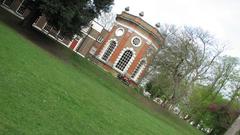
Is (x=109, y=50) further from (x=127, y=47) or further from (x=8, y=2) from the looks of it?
(x=8, y=2)

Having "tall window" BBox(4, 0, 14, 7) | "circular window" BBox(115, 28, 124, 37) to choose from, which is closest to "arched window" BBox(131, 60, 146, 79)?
"circular window" BBox(115, 28, 124, 37)

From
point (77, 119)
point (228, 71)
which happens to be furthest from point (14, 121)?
point (228, 71)

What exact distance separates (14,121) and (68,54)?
936 inches

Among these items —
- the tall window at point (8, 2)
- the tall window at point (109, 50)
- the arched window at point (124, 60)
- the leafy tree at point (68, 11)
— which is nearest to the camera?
the leafy tree at point (68, 11)

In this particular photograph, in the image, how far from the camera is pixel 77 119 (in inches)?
414

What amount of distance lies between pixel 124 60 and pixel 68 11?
25149mm

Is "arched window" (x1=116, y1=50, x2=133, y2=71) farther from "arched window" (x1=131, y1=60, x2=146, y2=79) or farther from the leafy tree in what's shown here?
the leafy tree

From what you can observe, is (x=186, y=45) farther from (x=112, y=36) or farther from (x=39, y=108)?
(x=39, y=108)

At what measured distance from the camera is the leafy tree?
27.0m

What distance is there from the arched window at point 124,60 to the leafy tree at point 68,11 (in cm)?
2100

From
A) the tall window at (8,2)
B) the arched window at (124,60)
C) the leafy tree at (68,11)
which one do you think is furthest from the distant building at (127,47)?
the leafy tree at (68,11)

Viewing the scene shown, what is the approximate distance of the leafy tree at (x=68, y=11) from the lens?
1064 inches

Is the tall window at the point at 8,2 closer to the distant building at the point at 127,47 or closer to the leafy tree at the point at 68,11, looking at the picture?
the distant building at the point at 127,47

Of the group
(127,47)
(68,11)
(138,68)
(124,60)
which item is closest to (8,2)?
(127,47)
